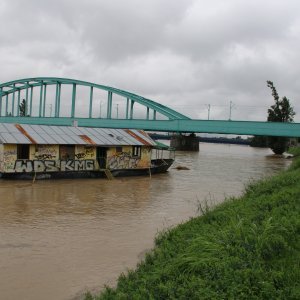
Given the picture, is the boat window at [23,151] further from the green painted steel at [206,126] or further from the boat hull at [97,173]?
the green painted steel at [206,126]

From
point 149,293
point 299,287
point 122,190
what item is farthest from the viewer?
point 122,190

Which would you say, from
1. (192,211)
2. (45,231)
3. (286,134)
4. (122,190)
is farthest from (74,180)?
(286,134)

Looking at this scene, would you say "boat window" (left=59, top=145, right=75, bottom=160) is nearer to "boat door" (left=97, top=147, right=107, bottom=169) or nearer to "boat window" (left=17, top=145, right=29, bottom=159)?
"boat door" (left=97, top=147, right=107, bottom=169)

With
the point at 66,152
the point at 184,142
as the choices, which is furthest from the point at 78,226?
the point at 184,142

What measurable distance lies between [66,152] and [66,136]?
1.40 m

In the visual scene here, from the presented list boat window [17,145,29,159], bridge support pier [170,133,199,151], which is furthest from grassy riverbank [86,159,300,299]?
bridge support pier [170,133,199,151]

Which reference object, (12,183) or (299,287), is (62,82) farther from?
(299,287)

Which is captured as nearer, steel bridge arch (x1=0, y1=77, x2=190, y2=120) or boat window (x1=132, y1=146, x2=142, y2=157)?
boat window (x1=132, y1=146, x2=142, y2=157)

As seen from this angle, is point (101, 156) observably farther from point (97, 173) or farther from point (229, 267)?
point (229, 267)

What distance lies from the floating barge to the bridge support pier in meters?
44.2

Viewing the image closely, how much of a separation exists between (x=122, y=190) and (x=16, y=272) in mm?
14610

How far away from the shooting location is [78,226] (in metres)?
13.5

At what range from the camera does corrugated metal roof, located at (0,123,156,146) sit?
26.3 meters

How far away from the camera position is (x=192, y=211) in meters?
16.6
